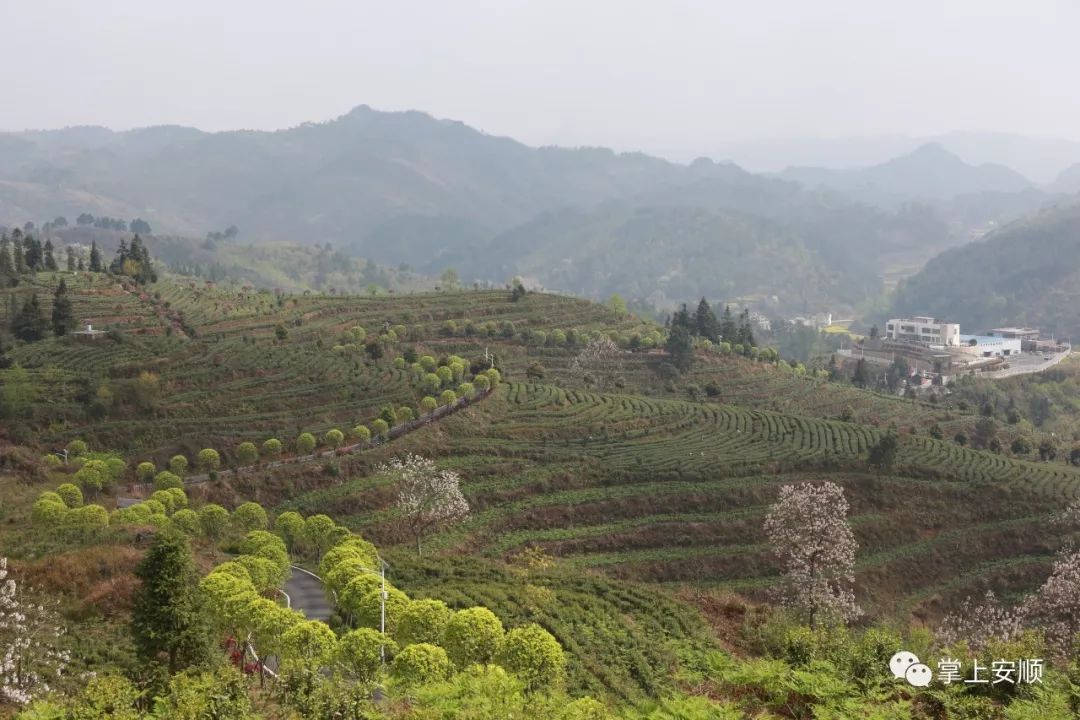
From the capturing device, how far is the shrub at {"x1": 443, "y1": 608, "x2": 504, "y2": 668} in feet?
79.3

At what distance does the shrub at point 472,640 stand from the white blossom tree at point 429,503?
733 inches

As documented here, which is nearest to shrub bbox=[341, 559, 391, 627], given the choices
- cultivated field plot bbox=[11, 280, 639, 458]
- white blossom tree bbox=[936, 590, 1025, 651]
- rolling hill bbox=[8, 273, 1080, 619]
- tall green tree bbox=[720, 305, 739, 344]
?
rolling hill bbox=[8, 273, 1080, 619]

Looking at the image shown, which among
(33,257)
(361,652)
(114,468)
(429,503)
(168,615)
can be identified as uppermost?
(33,257)

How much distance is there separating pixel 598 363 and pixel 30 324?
173 feet

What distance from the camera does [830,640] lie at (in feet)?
72.9

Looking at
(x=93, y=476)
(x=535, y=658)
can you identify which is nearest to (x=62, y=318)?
(x=93, y=476)

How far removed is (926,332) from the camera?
145 meters

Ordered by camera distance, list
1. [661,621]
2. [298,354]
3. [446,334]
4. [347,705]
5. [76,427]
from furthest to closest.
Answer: [446,334], [298,354], [76,427], [661,621], [347,705]

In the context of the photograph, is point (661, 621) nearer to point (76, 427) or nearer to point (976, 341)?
point (76, 427)

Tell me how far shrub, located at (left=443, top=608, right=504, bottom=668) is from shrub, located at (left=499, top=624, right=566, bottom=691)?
2.95ft

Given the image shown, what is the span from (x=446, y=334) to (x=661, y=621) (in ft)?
201

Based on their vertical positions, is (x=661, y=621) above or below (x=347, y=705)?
below

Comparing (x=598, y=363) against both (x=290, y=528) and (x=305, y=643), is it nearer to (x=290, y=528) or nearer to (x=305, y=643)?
(x=290, y=528)

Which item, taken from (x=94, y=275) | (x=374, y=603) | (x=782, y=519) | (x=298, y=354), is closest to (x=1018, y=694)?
(x=374, y=603)
